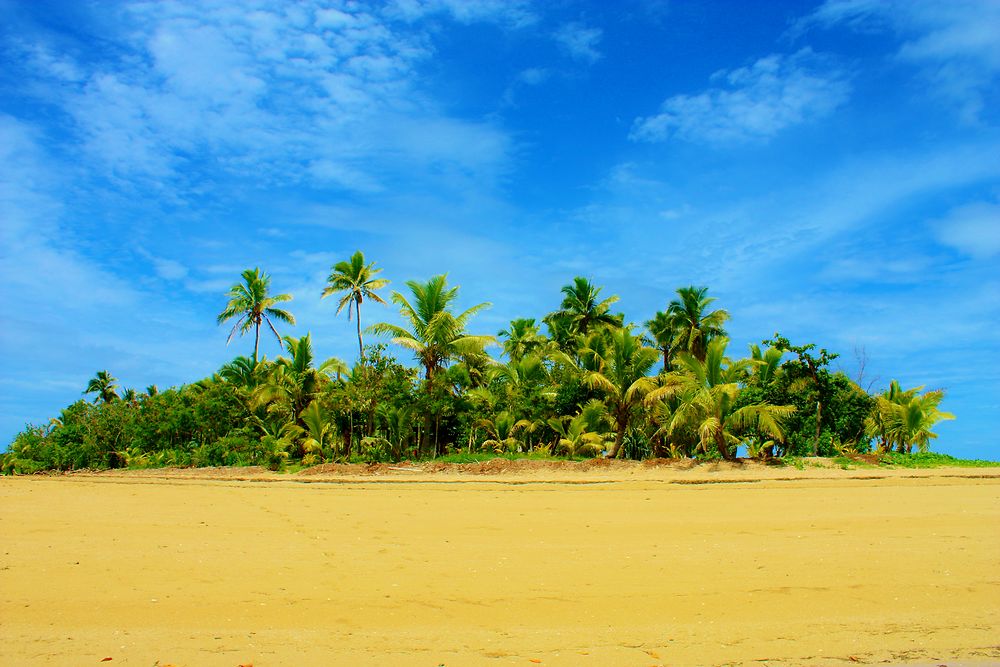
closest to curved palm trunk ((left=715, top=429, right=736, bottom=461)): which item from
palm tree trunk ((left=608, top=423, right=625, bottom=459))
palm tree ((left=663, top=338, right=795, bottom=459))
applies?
palm tree ((left=663, top=338, right=795, bottom=459))

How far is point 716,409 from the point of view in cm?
1906

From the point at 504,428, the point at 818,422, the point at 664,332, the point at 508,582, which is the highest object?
the point at 664,332

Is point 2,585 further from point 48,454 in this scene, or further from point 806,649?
point 48,454

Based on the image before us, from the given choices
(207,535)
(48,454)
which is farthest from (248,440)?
(207,535)

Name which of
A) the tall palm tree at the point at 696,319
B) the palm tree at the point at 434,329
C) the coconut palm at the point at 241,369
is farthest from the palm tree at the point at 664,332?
the coconut palm at the point at 241,369

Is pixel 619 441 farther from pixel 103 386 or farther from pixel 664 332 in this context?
pixel 103 386

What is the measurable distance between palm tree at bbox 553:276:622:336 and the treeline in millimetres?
98

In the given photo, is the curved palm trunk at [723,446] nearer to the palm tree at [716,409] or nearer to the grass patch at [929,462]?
the palm tree at [716,409]

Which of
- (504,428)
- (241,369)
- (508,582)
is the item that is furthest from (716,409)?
(241,369)

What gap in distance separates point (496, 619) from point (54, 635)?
11.6 feet

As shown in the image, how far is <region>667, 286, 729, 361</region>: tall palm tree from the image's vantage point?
106ft

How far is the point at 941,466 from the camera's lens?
17656 mm

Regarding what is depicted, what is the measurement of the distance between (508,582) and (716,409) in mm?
13728

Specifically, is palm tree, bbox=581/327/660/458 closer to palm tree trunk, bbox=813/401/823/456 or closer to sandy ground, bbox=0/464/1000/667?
palm tree trunk, bbox=813/401/823/456
